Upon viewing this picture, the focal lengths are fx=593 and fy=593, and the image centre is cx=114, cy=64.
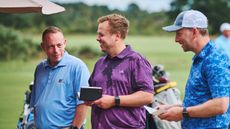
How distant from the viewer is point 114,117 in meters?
3.94

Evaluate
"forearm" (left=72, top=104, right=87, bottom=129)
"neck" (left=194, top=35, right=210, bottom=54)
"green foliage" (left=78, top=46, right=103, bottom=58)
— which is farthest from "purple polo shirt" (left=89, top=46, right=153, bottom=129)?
"green foliage" (left=78, top=46, right=103, bottom=58)

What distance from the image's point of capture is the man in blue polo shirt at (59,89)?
4562 mm

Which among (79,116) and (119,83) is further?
(79,116)

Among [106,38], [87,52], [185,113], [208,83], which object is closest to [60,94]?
[106,38]

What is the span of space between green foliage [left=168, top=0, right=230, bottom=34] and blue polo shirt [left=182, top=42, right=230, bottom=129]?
11552mm

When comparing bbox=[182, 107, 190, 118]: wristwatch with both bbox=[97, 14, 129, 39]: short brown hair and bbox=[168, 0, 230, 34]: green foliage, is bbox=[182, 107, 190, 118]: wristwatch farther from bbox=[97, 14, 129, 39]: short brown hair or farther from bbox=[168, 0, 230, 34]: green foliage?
bbox=[168, 0, 230, 34]: green foliage

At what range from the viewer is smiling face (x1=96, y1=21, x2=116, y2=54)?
4.03 meters

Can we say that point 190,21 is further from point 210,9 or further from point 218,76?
point 210,9

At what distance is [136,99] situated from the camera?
12.8ft

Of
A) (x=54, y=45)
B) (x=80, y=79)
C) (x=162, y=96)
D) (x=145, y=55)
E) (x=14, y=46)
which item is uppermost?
(x=54, y=45)

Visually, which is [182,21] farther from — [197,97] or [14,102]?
[14,102]

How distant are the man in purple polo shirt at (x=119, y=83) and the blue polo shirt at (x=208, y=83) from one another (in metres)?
0.36

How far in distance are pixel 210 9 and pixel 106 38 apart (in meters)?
12.1

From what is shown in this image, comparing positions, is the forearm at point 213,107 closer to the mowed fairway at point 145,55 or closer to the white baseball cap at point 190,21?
the white baseball cap at point 190,21
